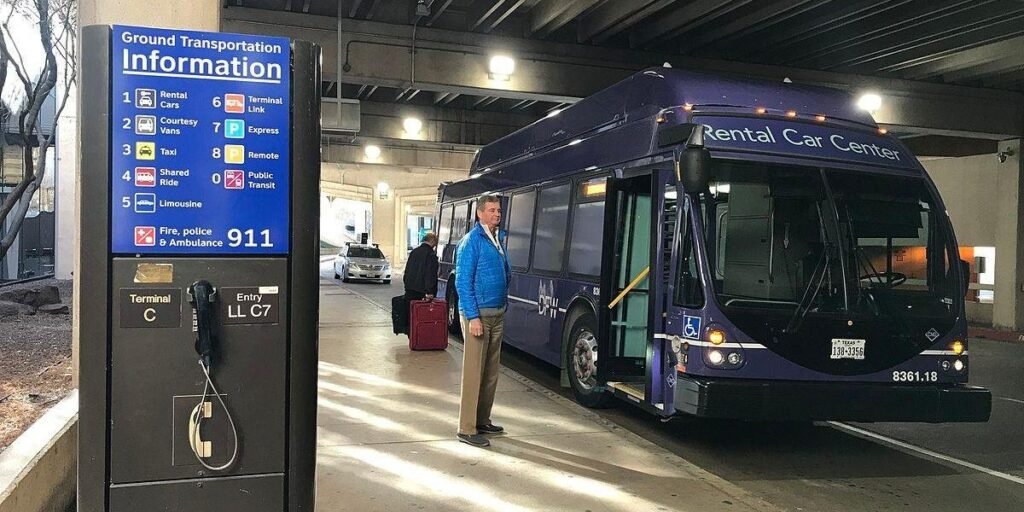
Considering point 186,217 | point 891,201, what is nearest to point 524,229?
point 891,201

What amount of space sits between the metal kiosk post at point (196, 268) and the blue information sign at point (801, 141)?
4.02 m

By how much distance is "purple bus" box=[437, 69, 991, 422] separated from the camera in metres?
6.16

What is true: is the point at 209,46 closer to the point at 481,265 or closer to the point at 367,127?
the point at 481,265

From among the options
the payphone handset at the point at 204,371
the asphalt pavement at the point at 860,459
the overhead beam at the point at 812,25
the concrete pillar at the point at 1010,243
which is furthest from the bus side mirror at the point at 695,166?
the concrete pillar at the point at 1010,243

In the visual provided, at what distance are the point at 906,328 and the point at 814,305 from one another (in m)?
0.83

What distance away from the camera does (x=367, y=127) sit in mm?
20203

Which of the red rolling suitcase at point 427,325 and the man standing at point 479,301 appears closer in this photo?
the man standing at point 479,301

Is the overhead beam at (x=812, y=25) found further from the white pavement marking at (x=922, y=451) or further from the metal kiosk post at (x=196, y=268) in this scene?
the metal kiosk post at (x=196, y=268)

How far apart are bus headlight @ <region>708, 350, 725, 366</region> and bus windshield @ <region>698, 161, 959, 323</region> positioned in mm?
391

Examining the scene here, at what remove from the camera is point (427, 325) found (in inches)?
463

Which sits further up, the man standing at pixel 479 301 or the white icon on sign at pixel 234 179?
the white icon on sign at pixel 234 179

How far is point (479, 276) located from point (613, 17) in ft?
24.3

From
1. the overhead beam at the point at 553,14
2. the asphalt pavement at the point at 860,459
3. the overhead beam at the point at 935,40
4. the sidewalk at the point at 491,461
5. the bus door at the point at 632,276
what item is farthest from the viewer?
the overhead beam at the point at 935,40

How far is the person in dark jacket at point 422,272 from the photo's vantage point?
12203 millimetres
